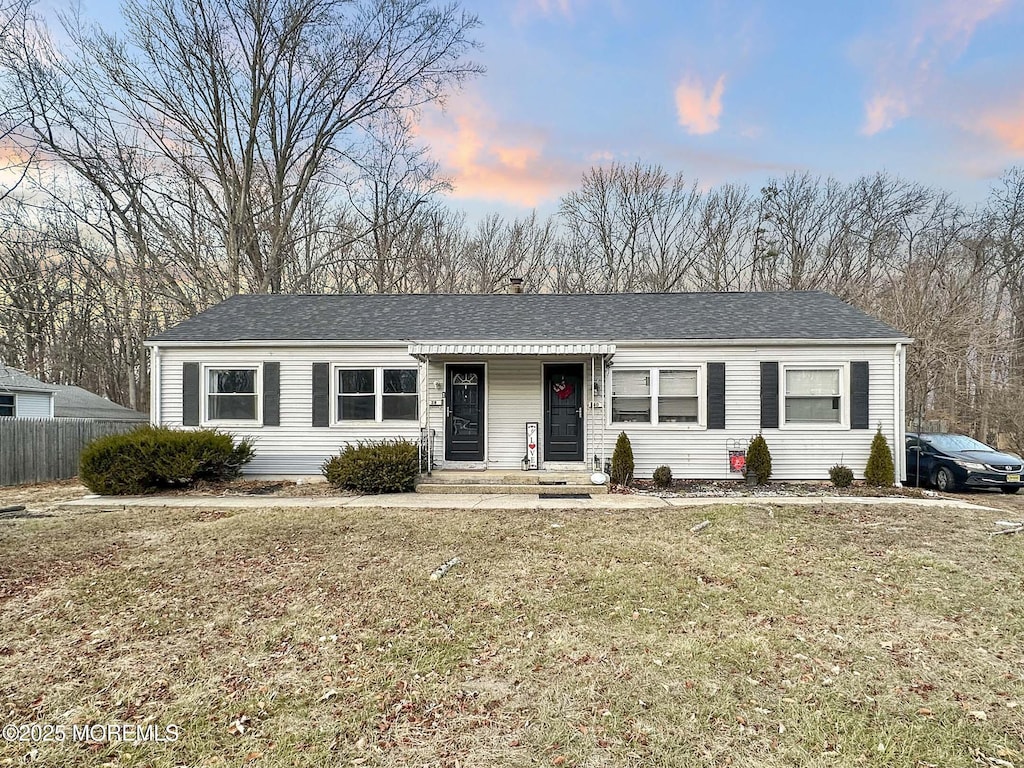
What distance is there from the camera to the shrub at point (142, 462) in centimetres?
988

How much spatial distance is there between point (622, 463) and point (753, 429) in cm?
296

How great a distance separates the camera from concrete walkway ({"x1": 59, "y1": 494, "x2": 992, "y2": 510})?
28.8ft

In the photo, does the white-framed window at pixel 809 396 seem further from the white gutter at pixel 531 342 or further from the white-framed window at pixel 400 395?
the white-framed window at pixel 400 395

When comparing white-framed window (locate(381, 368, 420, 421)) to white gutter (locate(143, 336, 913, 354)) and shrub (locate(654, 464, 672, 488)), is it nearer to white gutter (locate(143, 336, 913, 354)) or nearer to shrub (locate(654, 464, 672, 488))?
white gutter (locate(143, 336, 913, 354))

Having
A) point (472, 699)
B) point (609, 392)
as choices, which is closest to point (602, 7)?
point (609, 392)

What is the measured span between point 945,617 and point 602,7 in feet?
43.5

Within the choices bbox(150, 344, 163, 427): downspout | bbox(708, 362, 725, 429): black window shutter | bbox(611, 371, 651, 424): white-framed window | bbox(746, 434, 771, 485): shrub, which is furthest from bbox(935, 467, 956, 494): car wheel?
bbox(150, 344, 163, 427): downspout

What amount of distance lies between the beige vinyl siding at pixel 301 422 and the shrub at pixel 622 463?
4.23 m

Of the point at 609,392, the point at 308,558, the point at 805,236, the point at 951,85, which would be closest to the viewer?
the point at 308,558

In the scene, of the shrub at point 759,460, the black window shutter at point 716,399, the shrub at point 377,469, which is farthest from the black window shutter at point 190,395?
the shrub at point 759,460

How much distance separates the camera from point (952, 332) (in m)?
18.3

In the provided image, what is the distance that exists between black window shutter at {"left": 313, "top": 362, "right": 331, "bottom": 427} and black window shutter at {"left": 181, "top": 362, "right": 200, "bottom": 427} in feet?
8.43

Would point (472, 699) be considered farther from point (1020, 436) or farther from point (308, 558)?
point (1020, 436)

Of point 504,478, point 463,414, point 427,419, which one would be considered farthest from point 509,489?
point 427,419
